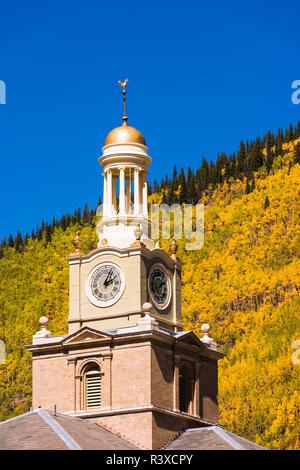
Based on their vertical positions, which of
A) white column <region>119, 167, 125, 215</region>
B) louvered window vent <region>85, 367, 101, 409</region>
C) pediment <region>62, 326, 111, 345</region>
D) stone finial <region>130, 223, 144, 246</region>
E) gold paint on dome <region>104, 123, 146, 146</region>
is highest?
gold paint on dome <region>104, 123, 146, 146</region>

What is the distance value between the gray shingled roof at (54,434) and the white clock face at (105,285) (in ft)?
21.9

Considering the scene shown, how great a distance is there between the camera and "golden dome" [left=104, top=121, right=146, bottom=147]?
56.3m

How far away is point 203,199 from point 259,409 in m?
61.9

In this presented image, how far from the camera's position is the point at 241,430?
288 ft

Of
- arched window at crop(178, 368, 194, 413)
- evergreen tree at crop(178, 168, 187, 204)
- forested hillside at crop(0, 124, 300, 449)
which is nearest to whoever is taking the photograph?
arched window at crop(178, 368, 194, 413)

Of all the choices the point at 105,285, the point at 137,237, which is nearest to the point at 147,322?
the point at 105,285

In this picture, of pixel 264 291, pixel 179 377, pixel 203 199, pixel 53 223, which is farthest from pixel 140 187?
pixel 53 223

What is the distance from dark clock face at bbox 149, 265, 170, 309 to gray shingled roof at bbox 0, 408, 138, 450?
770 centimetres

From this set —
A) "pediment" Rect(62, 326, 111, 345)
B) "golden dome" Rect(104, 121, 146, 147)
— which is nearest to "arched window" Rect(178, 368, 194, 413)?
"pediment" Rect(62, 326, 111, 345)

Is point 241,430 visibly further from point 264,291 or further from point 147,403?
point 147,403

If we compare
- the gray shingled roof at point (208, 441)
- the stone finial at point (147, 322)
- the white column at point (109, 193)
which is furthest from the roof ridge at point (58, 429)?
the white column at point (109, 193)

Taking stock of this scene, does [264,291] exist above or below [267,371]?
above

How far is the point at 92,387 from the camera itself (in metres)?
51.1

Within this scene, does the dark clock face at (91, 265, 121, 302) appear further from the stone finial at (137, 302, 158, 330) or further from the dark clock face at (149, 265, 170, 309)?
the stone finial at (137, 302, 158, 330)
